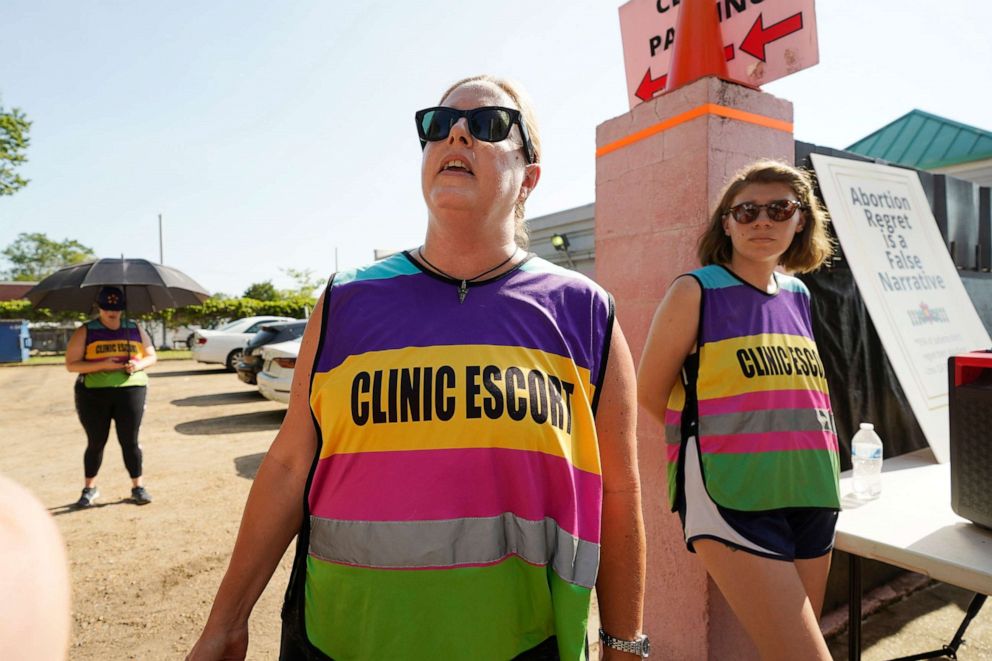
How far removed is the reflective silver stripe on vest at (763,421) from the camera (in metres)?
1.94

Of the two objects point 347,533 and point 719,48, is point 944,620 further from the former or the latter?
point 347,533

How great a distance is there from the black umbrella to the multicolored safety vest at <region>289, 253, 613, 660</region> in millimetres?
5358

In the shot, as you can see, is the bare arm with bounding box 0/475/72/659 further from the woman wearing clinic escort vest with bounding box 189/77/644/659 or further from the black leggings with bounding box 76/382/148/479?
the black leggings with bounding box 76/382/148/479

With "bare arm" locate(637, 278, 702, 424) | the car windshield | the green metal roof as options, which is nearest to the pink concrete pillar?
"bare arm" locate(637, 278, 702, 424)

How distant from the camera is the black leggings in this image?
5.29 m

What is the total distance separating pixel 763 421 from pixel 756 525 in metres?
0.35

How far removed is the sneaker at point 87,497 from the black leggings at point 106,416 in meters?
0.15

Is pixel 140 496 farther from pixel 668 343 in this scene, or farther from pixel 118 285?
pixel 668 343

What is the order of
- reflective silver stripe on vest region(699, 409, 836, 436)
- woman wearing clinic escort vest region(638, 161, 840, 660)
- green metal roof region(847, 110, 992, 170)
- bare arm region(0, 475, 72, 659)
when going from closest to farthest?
bare arm region(0, 475, 72, 659) < woman wearing clinic escort vest region(638, 161, 840, 660) < reflective silver stripe on vest region(699, 409, 836, 436) < green metal roof region(847, 110, 992, 170)

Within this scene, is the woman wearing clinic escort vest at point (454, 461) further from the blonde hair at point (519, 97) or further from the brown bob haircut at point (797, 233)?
the brown bob haircut at point (797, 233)

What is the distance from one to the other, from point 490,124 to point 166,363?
23.0 metres

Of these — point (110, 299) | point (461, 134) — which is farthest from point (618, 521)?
point (110, 299)

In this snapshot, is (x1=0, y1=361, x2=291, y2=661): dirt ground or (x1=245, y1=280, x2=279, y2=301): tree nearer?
(x1=0, y1=361, x2=291, y2=661): dirt ground

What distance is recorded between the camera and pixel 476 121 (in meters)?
1.47
